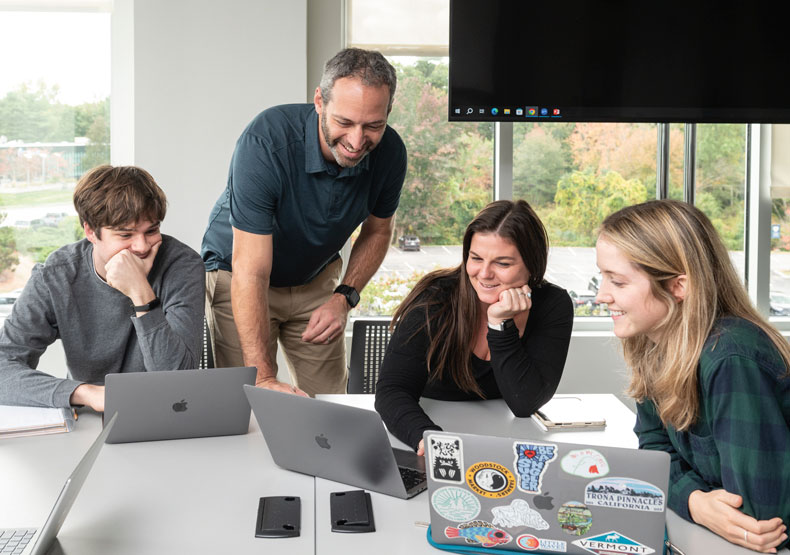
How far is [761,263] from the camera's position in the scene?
3955 mm

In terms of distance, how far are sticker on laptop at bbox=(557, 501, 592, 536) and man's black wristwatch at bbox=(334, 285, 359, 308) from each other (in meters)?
1.43

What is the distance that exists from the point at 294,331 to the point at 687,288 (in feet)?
5.09

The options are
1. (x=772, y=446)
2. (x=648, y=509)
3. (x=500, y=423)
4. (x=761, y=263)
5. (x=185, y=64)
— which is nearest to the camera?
(x=648, y=509)

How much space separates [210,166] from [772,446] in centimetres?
263

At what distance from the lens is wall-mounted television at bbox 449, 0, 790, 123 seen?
118 inches

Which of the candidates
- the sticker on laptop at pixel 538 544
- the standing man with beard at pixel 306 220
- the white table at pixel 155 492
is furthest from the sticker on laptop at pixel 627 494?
the standing man with beard at pixel 306 220

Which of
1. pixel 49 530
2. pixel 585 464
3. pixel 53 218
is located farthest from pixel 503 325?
pixel 53 218

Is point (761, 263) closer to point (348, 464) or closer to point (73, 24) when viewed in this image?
point (348, 464)

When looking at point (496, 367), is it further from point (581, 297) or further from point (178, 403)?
point (581, 297)

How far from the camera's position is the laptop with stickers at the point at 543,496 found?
1.18 metres

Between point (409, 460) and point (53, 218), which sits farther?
point (53, 218)

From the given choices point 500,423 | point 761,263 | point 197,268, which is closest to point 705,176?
point 761,263

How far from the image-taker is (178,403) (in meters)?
1.77

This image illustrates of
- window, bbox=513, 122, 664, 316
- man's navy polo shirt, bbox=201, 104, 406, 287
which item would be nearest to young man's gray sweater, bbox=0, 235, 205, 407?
man's navy polo shirt, bbox=201, 104, 406, 287
